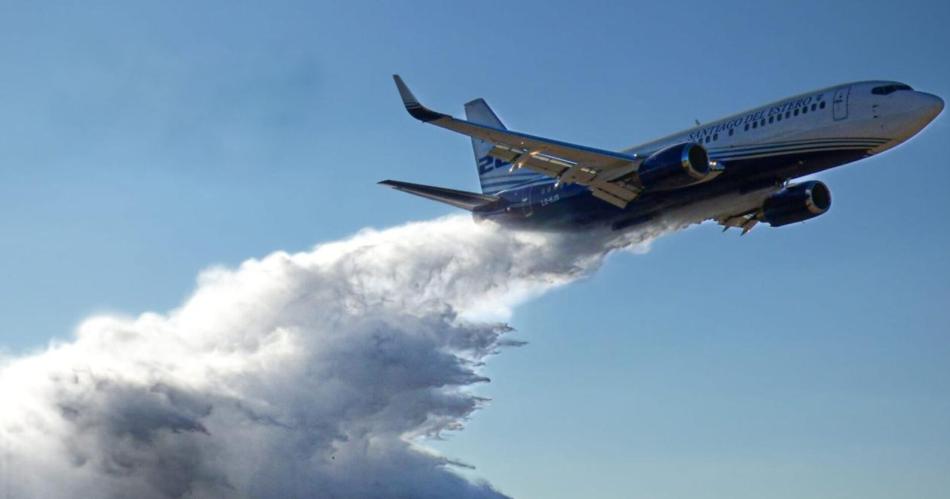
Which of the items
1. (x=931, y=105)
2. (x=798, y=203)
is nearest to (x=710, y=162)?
(x=798, y=203)

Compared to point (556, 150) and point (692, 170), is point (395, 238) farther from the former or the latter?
point (692, 170)

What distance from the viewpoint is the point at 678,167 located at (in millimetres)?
56625

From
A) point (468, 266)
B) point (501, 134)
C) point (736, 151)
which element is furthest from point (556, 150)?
point (468, 266)

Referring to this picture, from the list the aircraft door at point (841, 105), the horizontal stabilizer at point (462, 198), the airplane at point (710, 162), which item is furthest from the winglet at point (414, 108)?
the aircraft door at point (841, 105)

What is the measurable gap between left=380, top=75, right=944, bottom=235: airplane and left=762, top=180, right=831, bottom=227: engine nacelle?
0.05 metres

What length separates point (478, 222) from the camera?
66812 mm

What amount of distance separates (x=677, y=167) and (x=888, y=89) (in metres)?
9.44

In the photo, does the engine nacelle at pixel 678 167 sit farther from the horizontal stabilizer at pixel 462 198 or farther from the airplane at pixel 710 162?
the horizontal stabilizer at pixel 462 198

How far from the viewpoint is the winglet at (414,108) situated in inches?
2199

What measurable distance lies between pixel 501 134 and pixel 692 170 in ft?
26.7

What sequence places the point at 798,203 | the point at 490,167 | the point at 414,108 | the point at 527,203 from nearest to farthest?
the point at 414,108 < the point at 798,203 < the point at 527,203 < the point at 490,167

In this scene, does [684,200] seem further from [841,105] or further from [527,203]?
[527,203]

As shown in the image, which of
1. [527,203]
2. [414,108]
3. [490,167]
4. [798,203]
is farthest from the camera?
[490,167]

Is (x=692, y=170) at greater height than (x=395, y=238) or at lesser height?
lesser
